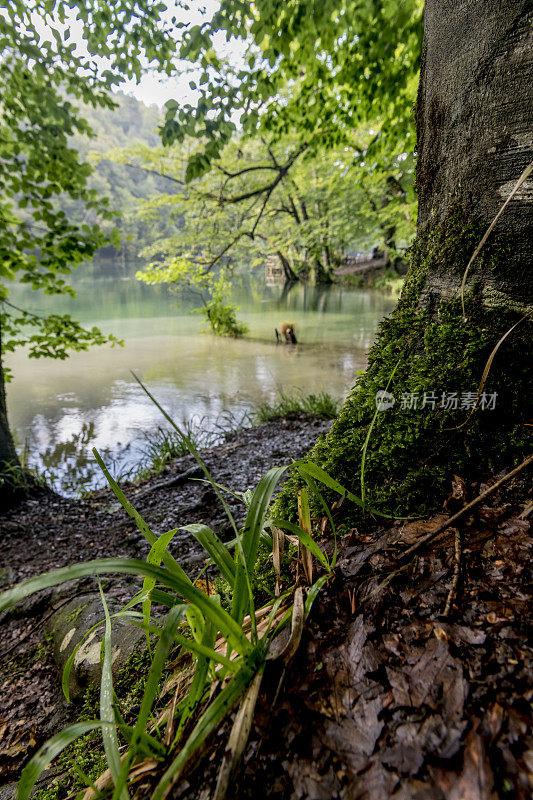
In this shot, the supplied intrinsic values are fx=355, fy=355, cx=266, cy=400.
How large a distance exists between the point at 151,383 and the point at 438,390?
8080 millimetres

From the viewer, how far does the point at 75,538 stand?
2.83 metres

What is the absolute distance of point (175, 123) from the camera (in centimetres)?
272

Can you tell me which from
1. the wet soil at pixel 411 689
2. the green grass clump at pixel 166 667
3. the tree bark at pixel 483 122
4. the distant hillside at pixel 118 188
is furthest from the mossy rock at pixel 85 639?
the distant hillside at pixel 118 188

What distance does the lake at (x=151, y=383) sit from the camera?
5.77 meters

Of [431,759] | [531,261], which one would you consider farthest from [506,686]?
[531,261]

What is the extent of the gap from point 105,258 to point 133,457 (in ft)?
238

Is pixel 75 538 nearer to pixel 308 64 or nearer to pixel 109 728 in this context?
pixel 109 728

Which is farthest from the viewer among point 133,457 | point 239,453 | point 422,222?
point 133,457

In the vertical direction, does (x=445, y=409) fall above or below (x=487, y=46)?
below

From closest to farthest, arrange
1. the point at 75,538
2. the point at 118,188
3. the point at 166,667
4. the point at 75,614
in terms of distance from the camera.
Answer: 1. the point at 166,667
2. the point at 75,614
3. the point at 75,538
4. the point at 118,188

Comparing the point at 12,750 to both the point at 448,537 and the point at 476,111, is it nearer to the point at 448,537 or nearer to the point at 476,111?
the point at 448,537

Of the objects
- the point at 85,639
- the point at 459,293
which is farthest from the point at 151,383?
the point at 459,293

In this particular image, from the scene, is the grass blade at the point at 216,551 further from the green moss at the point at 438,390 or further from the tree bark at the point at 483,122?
the tree bark at the point at 483,122

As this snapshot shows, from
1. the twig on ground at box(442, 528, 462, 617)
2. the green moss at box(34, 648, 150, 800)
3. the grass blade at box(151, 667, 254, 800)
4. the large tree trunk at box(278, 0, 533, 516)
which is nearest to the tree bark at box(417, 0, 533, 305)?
the large tree trunk at box(278, 0, 533, 516)
